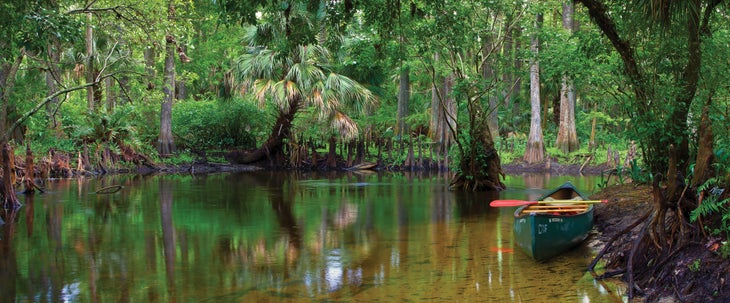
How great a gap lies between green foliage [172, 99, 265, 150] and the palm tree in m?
4.07

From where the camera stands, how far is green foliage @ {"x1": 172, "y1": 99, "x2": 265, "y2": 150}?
113ft

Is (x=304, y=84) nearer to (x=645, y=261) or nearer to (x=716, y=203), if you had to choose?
(x=645, y=261)

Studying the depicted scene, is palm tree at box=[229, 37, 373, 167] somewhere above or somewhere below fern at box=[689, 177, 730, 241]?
above

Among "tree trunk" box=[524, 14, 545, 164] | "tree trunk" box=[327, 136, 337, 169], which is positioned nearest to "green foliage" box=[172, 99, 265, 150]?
"tree trunk" box=[327, 136, 337, 169]

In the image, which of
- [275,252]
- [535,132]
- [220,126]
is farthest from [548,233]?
[220,126]

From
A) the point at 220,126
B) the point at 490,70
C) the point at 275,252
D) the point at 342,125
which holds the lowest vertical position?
the point at 275,252

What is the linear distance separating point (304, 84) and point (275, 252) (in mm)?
18387

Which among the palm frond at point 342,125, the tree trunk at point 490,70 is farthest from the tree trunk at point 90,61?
the tree trunk at point 490,70

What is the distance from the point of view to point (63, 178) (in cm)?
2573

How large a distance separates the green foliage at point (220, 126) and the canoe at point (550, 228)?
961 inches

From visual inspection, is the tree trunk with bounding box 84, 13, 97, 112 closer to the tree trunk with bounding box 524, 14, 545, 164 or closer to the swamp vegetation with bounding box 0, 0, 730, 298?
the swamp vegetation with bounding box 0, 0, 730, 298

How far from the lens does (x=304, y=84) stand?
95.5 feet

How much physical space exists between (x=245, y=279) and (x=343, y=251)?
2429mm

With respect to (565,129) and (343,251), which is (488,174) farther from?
(565,129)
